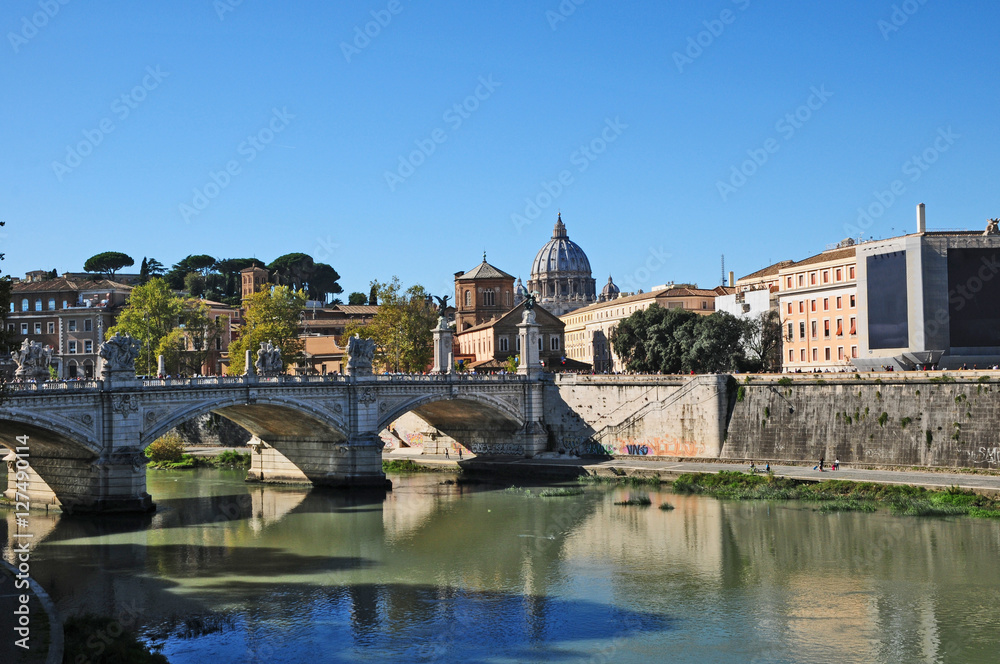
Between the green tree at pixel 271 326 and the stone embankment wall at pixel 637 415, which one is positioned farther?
the green tree at pixel 271 326

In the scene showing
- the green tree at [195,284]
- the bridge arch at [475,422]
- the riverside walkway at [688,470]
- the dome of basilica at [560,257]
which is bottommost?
the riverside walkway at [688,470]

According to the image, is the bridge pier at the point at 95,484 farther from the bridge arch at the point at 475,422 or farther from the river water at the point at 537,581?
the bridge arch at the point at 475,422

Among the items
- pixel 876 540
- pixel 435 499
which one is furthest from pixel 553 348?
pixel 876 540

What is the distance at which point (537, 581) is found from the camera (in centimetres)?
2595

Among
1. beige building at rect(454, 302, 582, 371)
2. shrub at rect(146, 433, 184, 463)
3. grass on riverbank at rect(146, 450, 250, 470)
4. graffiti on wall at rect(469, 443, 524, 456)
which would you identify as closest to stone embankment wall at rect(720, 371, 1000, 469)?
graffiti on wall at rect(469, 443, 524, 456)

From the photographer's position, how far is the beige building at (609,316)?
86625mm

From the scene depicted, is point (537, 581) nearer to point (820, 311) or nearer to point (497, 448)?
point (497, 448)

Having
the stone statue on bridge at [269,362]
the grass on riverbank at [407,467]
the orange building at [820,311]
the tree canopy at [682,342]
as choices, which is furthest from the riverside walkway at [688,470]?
the orange building at [820,311]

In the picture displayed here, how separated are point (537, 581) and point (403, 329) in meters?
40.5

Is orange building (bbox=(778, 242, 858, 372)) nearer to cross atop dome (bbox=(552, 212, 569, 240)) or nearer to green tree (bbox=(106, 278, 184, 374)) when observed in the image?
green tree (bbox=(106, 278, 184, 374))

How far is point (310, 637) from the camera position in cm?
2109

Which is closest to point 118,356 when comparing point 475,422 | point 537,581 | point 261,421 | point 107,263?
point 261,421

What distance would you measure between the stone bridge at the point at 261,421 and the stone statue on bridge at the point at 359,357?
424mm

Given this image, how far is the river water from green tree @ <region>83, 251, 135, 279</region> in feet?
273
